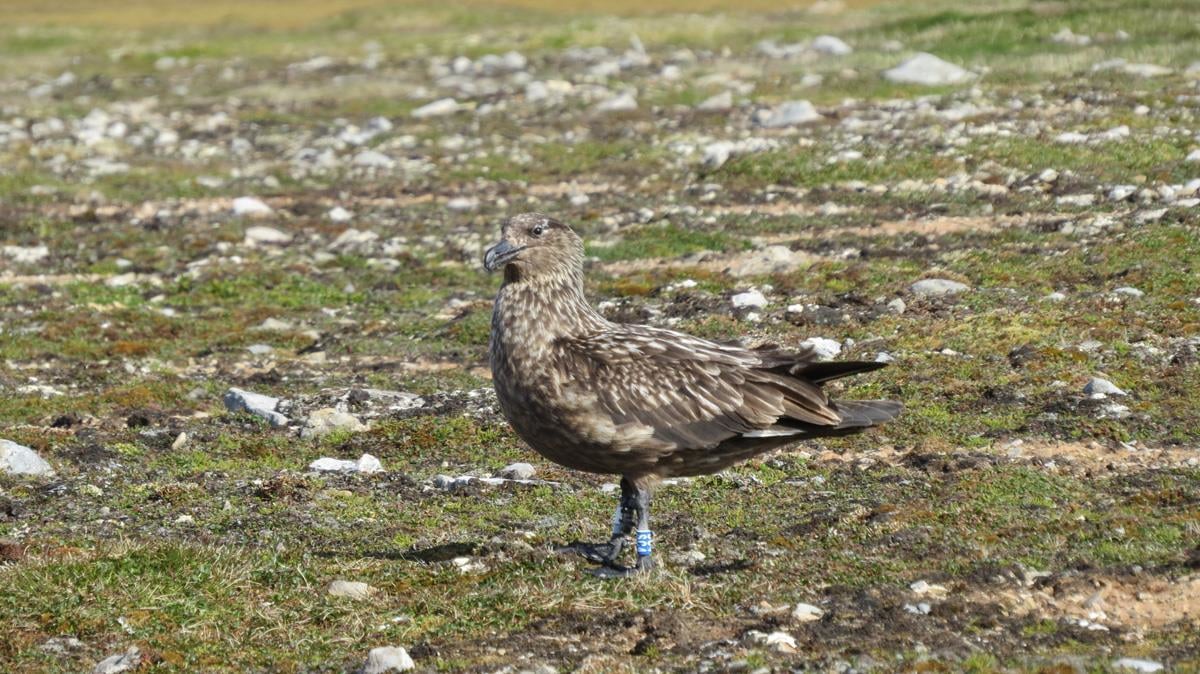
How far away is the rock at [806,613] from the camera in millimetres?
8569

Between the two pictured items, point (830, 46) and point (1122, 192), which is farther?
point (830, 46)

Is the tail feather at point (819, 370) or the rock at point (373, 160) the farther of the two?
the rock at point (373, 160)

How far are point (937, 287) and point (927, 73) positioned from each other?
1416 cm

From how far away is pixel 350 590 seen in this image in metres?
9.44

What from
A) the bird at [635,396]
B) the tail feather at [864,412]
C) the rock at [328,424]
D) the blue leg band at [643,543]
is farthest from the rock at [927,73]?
the blue leg band at [643,543]

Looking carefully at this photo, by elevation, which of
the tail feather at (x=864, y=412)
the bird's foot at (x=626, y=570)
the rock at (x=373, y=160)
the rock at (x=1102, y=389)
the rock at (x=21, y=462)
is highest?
the tail feather at (x=864, y=412)

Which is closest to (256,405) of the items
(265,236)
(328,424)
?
(328,424)

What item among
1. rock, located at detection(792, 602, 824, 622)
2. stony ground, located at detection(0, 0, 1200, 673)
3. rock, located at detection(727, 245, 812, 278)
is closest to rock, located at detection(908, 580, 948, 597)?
stony ground, located at detection(0, 0, 1200, 673)

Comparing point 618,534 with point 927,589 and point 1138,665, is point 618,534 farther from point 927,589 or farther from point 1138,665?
point 1138,665

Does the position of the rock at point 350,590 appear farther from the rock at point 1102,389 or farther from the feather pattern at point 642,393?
the rock at point 1102,389

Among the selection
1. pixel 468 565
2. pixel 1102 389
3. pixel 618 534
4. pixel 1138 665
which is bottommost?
pixel 1102 389

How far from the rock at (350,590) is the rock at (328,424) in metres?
4.77

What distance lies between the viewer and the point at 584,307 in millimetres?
10219

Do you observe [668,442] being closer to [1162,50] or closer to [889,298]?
[889,298]
